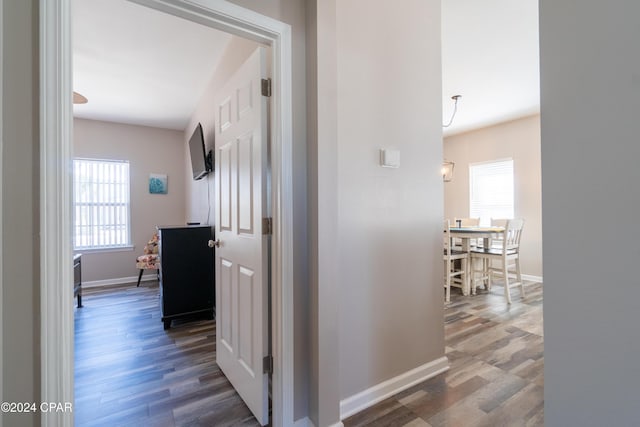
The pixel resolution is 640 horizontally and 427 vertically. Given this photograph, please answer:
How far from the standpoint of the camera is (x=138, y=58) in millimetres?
2834

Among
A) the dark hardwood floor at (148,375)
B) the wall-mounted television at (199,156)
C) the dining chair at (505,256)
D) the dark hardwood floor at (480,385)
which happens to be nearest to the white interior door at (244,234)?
the dark hardwood floor at (148,375)

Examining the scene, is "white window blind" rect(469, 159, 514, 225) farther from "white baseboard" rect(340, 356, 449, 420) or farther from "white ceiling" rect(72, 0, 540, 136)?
"white baseboard" rect(340, 356, 449, 420)

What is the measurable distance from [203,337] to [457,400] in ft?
7.25

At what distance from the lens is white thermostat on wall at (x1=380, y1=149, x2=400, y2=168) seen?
175cm

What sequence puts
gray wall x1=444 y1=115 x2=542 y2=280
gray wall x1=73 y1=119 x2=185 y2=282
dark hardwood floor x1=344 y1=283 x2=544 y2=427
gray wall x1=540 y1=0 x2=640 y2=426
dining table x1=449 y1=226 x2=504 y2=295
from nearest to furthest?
gray wall x1=540 y1=0 x2=640 y2=426, dark hardwood floor x1=344 y1=283 x2=544 y2=427, dining table x1=449 y1=226 x2=504 y2=295, gray wall x1=444 y1=115 x2=542 y2=280, gray wall x1=73 y1=119 x2=185 y2=282

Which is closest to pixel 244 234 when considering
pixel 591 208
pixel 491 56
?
pixel 591 208

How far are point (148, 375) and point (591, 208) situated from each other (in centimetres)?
263

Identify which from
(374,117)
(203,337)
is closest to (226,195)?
(374,117)

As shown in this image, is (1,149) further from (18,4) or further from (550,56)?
(550,56)

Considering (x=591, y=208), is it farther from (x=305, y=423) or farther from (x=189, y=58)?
(x=189, y=58)

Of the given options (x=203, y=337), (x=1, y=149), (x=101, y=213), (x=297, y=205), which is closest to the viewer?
(x=1, y=149)

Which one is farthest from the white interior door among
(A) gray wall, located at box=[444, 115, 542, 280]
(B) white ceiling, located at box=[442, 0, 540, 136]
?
(A) gray wall, located at box=[444, 115, 542, 280]

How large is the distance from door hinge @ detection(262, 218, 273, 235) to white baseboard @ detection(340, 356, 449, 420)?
1069 millimetres

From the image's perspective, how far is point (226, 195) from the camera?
1.98m
